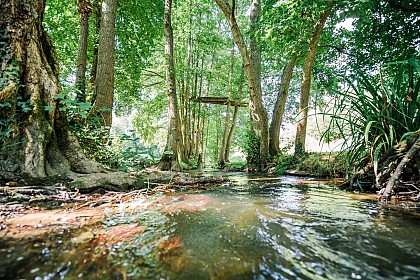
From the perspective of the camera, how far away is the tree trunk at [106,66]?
473cm

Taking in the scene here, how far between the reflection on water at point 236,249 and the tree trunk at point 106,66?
366 cm

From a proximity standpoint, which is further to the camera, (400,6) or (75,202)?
(400,6)

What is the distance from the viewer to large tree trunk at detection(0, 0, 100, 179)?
2.40 metres

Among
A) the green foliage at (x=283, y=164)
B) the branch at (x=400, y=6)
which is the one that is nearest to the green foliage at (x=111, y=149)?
the green foliage at (x=283, y=164)

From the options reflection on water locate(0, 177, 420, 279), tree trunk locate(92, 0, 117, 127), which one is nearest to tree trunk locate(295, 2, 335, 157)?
tree trunk locate(92, 0, 117, 127)

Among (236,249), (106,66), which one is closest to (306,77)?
(106,66)

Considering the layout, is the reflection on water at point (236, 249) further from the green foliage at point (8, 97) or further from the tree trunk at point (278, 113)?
the tree trunk at point (278, 113)

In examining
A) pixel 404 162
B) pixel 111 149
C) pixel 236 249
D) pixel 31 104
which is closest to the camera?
pixel 236 249

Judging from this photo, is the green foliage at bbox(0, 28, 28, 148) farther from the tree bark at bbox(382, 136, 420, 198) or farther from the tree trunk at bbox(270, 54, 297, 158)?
the tree trunk at bbox(270, 54, 297, 158)

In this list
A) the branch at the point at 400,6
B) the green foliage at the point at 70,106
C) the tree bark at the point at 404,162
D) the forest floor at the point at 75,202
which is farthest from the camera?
the branch at the point at 400,6

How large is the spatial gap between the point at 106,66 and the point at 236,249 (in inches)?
193

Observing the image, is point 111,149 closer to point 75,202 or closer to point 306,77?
point 75,202

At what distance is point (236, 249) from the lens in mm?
1088

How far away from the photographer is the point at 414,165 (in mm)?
2107
